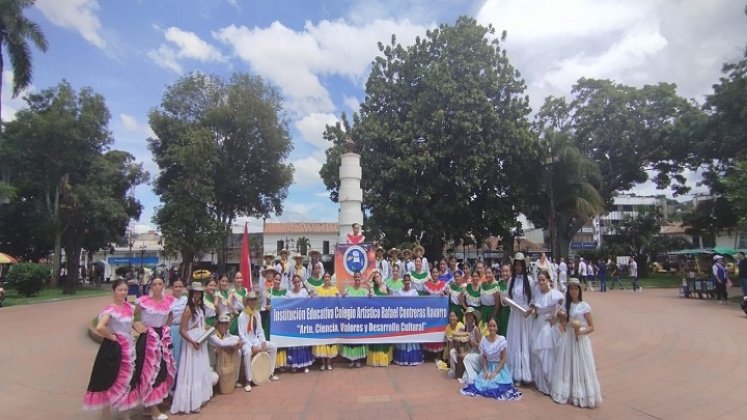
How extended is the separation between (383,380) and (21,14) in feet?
84.1

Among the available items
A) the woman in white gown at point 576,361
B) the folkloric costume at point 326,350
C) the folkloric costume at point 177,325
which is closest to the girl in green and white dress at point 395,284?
the folkloric costume at point 326,350

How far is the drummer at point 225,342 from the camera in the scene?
628 cm

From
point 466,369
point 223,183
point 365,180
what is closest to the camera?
point 466,369

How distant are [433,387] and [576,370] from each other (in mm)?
1950

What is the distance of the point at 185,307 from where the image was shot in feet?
19.1

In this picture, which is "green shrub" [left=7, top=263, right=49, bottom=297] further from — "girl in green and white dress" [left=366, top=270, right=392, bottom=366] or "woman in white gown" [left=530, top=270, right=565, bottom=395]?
"woman in white gown" [left=530, top=270, right=565, bottom=395]

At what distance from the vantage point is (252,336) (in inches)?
277

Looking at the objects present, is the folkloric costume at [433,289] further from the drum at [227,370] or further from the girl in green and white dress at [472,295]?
the drum at [227,370]

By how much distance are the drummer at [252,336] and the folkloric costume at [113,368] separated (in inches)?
75.9

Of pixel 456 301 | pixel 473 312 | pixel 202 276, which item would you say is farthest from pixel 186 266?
pixel 473 312

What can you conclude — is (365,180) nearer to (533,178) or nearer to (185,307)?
(533,178)

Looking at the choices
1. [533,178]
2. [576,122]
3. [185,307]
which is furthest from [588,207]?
[185,307]

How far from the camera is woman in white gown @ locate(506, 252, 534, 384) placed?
6.64 metres

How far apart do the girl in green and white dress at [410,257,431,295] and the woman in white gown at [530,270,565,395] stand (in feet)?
8.80
